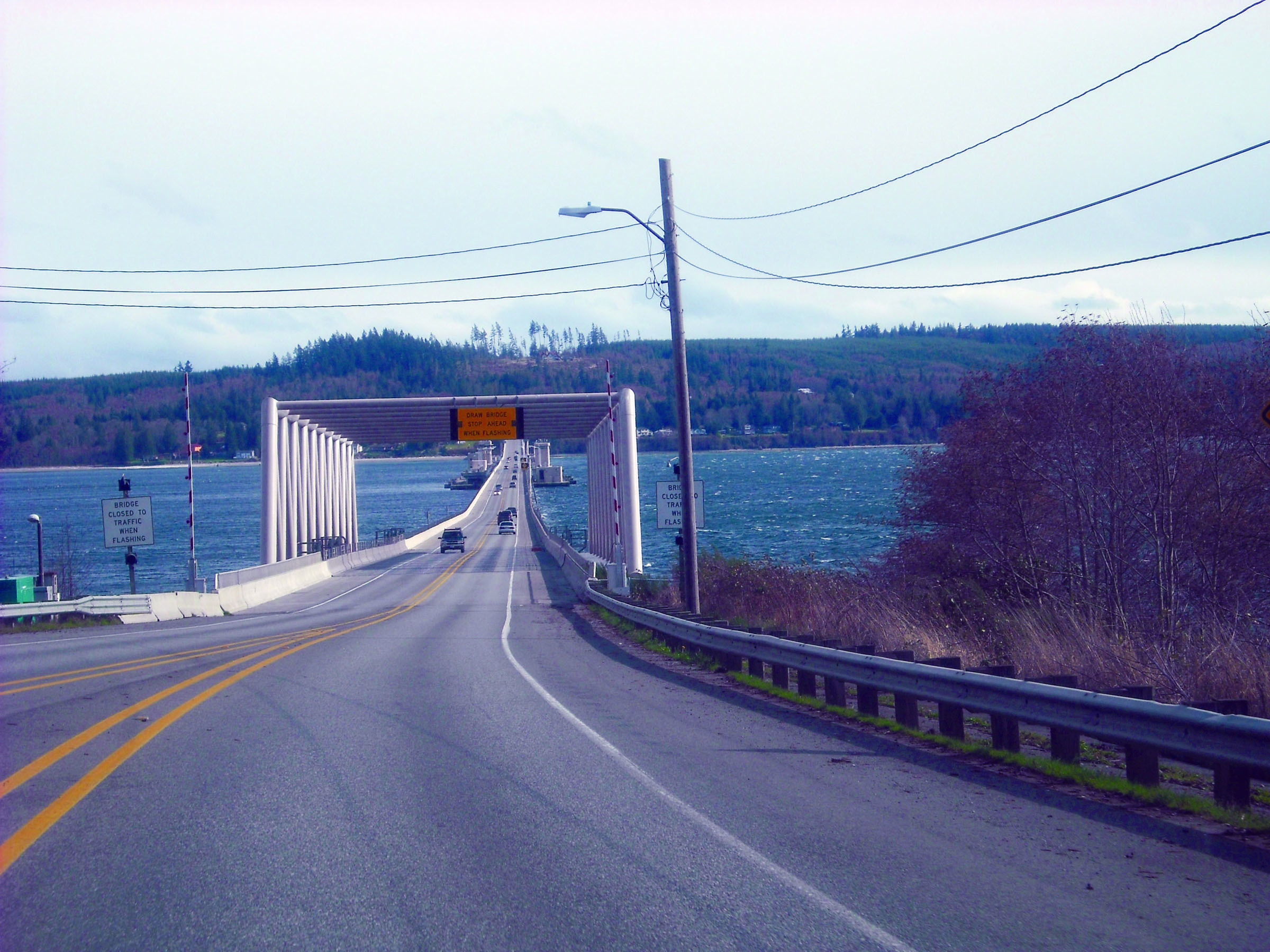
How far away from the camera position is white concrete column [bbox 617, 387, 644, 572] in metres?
39.4

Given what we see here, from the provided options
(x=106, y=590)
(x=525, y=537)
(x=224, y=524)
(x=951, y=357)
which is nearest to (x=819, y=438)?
(x=951, y=357)

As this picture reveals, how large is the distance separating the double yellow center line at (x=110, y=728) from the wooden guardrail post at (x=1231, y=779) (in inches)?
270

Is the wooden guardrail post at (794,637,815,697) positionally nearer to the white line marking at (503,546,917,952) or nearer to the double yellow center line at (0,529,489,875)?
the white line marking at (503,546,917,952)

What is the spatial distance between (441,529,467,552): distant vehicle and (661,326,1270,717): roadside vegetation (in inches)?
1735

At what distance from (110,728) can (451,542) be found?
59.8 m

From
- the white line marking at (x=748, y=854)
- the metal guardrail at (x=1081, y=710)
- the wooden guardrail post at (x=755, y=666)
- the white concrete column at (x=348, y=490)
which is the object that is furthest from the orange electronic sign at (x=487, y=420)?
the white line marking at (x=748, y=854)

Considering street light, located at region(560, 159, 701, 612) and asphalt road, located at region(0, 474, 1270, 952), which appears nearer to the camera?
asphalt road, located at region(0, 474, 1270, 952)

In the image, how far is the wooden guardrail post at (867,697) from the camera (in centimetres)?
973

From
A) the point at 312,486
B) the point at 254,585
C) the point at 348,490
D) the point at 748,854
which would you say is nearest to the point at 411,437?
the point at 312,486

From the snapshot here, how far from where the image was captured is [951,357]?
88125 millimetres

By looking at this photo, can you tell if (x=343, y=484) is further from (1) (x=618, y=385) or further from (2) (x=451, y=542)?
(1) (x=618, y=385)

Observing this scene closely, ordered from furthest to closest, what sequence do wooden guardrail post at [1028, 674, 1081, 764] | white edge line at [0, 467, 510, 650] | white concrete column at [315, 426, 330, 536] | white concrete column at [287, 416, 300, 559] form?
1. white concrete column at [315, 426, 330, 536]
2. white concrete column at [287, 416, 300, 559]
3. white edge line at [0, 467, 510, 650]
4. wooden guardrail post at [1028, 674, 1081, 764]

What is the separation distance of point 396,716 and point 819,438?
8146 cm

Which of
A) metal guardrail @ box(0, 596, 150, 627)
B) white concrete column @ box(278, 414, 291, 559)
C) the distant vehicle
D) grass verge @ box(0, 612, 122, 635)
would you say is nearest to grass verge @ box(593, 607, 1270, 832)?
grass verge @ box(0, 612, 122, 635)
